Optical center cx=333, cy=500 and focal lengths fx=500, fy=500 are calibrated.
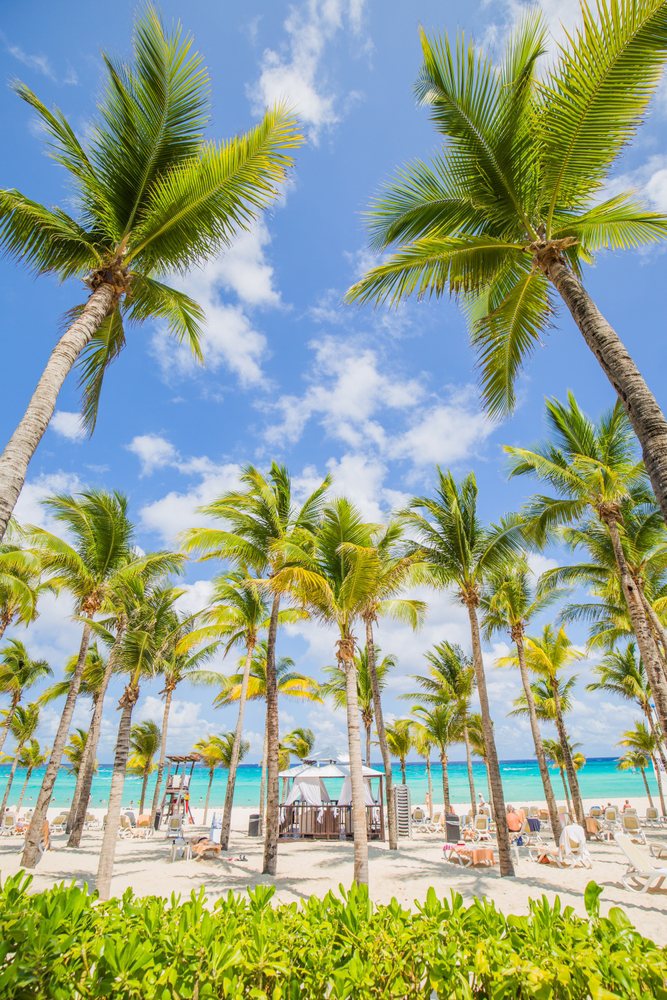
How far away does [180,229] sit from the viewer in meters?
6.07

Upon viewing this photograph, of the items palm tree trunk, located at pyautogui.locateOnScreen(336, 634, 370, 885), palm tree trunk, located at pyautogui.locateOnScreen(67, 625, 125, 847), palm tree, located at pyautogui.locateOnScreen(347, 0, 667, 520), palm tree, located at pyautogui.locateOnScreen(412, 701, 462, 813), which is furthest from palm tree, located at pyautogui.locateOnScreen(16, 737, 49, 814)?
palm tree, located at pyautogui.locateOnScreen(347, 0, 667, 520)

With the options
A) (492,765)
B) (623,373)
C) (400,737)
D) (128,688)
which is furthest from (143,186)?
(400,737)

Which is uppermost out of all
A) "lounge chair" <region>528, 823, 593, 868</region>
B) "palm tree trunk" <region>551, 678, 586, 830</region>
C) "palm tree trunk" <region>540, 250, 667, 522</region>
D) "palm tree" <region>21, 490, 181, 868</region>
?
"palm tree" <region>21, 490, 181, 868</region>

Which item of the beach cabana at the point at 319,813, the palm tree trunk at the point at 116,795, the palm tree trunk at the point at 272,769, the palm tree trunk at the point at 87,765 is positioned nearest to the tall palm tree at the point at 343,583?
the palm tree trunk at the point at 272,769

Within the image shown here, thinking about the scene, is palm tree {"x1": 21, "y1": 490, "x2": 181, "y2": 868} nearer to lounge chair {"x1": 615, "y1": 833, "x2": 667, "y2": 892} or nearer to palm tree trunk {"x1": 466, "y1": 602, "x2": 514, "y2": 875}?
palm tree trunk {"x1": 466, "y1": 602, "x2": 514, "y2": 875}

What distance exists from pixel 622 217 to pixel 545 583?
1207 centimetres

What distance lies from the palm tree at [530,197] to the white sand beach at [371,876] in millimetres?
8207

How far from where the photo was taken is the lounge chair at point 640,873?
9.22 m

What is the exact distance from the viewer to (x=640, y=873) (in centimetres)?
946

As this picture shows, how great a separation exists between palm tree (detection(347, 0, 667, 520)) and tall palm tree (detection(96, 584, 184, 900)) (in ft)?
30.0

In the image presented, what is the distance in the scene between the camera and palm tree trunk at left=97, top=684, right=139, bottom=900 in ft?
28.6

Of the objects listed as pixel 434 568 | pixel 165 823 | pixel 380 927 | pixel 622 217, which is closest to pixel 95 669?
pixel 165 823

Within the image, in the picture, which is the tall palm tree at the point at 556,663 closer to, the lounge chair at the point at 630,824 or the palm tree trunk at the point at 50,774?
the lounge chair at the point at 630,824

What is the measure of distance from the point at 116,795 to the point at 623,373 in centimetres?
1061
